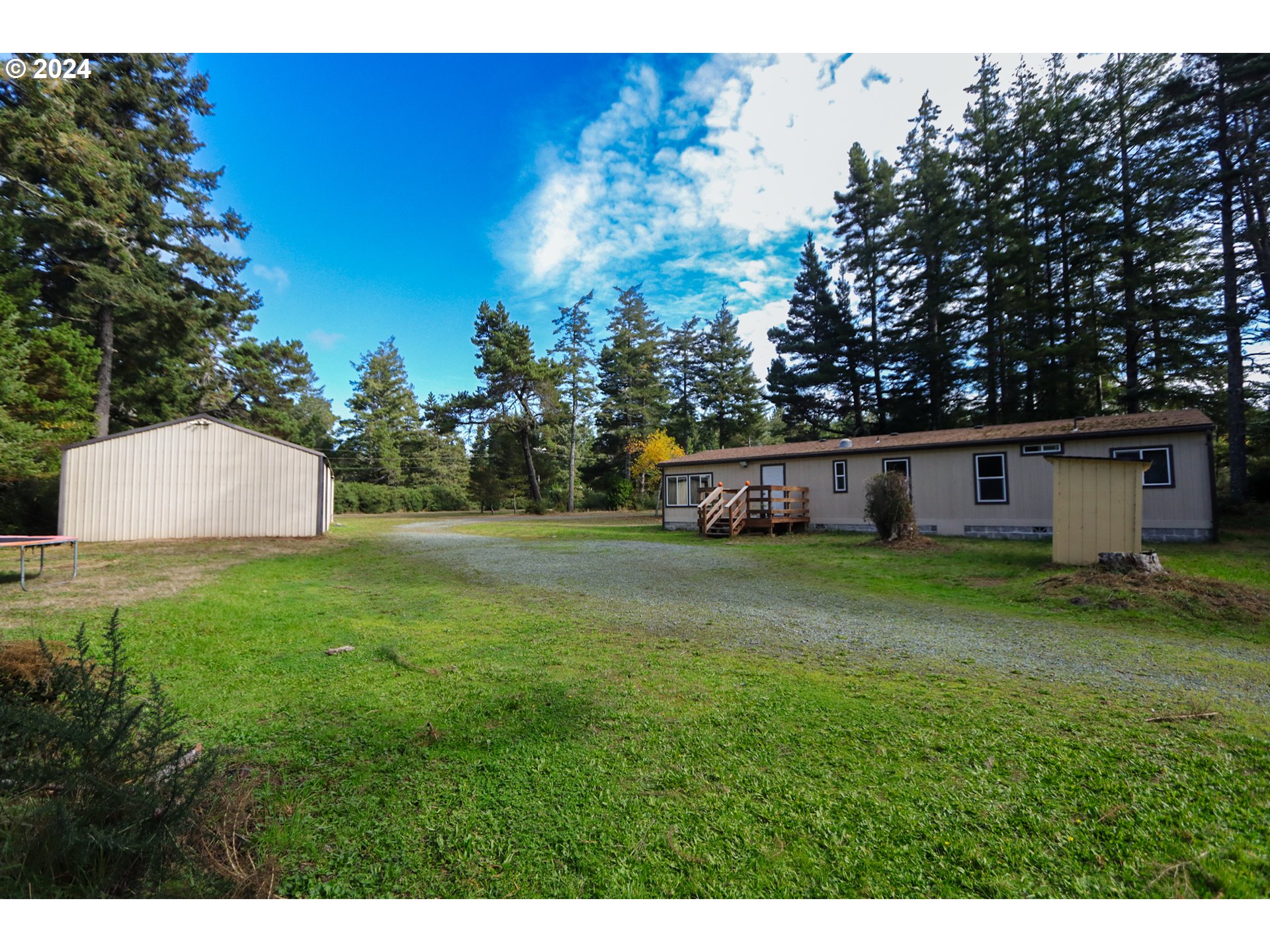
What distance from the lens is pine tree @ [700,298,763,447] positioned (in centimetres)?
3712

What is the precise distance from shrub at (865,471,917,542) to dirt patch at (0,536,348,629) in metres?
12.3

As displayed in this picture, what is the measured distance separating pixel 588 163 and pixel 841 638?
8984 millimetres

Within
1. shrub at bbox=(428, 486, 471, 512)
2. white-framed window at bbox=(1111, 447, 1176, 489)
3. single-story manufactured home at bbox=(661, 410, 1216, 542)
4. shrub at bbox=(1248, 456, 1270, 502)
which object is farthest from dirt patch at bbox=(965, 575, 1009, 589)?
shrub at bbox=(428, 486, 471, 512)

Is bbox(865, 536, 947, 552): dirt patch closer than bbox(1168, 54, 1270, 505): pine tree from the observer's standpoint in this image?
Yes

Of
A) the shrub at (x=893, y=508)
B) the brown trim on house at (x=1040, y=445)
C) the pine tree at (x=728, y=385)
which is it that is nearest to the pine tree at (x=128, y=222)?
the shrub at (x=893, y=508)

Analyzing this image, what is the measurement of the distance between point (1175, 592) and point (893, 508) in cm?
590

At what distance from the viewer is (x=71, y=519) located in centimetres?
1248

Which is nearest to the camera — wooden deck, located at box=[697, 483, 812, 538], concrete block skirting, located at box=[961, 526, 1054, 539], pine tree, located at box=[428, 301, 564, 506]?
concrete block skirting, located at box=[961, 526, 1054, 539]

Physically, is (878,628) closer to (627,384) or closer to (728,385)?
(627,384)

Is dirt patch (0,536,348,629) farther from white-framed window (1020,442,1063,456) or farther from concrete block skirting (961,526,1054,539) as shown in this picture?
white-framed window (1020,442,1063,456)

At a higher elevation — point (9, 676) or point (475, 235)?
point (475, 235)

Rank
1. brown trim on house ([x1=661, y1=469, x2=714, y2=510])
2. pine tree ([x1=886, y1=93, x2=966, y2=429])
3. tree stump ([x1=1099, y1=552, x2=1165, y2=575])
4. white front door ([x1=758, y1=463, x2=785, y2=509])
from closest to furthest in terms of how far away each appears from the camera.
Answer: tree stump ([x1=1099, y1=552, x2=1165, y2=575])
white front door ([x1=758, y1=463, x2=785, y2=509])
brown trim on house ([x1=661, y1=469, x2=714, y2=510])
pine tree ([x1=886, y1=93, x2=966, y2=429])
